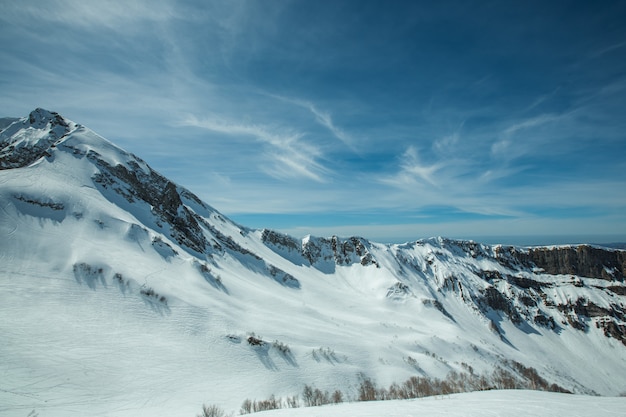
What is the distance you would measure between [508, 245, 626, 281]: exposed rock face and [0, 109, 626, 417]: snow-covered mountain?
5689cm

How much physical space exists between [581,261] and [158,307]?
181 metres

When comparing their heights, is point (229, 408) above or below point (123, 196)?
below

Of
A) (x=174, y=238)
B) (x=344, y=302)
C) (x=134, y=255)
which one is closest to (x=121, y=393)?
(x=134, y=255)

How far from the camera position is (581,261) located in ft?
445

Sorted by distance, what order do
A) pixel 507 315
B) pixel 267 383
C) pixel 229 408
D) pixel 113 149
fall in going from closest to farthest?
pixel 229 408, pixel 267 383, pixel 113 149, pixel 507 315

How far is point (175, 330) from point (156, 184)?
147 ft

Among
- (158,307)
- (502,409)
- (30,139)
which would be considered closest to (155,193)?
(30,139)

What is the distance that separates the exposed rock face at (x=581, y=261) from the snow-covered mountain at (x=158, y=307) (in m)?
56.9

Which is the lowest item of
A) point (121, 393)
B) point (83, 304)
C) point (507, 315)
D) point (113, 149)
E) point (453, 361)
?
point (507, 315)

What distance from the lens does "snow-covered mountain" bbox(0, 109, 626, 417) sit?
1961 cm

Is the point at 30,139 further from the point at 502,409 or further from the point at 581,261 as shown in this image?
the point at 581,261

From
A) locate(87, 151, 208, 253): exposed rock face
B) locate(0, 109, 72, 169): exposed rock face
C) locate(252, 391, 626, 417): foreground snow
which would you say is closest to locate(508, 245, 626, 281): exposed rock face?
locate(87, 151, 208, 253): exposed rock face

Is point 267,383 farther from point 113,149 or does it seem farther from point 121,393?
point 113,149

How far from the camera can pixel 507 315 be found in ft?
365
